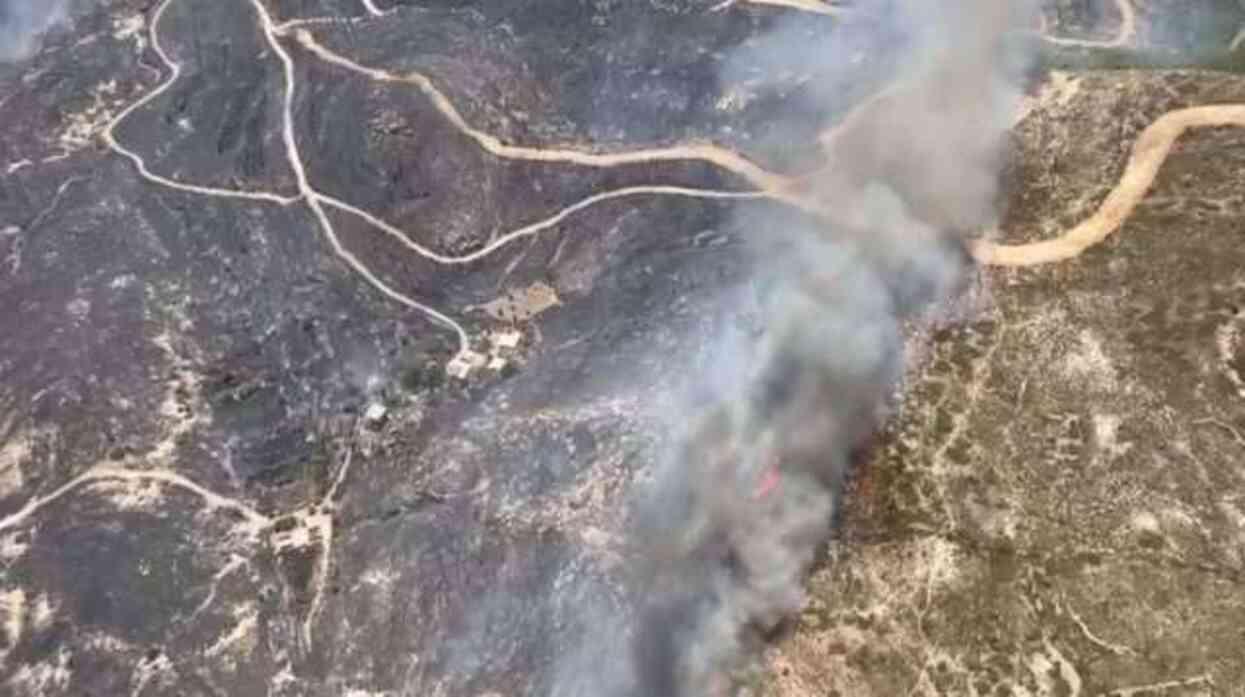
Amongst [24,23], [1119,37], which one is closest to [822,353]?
[1119,37]

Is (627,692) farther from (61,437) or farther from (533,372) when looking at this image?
(61,437)

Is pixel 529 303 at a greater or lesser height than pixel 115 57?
lesser

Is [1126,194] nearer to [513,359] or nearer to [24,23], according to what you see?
[513,359]

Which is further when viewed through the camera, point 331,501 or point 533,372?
point 533,372

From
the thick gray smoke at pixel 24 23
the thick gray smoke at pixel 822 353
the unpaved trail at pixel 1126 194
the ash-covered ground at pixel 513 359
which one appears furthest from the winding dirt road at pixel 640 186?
the thick gray smoke at pixel 24 23

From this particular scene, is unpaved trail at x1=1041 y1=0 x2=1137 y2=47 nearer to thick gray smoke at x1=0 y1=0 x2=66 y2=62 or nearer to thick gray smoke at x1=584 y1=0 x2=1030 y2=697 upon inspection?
thick gray smoke at x1=584 y1=0 x2=1030 y2=697

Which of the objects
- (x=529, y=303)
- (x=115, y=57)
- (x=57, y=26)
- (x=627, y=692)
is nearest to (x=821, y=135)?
(x=529, y=303)

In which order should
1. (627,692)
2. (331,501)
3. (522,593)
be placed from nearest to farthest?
(627,692) → (522,593) → (331,501)
